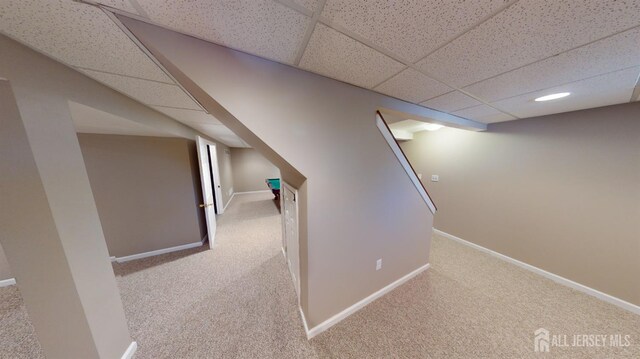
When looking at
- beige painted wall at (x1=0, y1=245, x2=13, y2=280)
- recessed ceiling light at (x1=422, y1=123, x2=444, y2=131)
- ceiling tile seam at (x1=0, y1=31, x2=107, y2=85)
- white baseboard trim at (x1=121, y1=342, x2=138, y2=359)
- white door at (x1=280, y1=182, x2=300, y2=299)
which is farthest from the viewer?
recessed ceiling light at (x1=422, y1=123, x2=444, y2=131)

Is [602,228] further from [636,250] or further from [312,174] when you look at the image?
[312,174]

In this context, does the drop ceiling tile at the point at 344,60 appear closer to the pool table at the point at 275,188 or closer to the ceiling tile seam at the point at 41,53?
the ceiling tile seam at the point at 41,53

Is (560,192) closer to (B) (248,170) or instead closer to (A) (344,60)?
(A) (344,60)

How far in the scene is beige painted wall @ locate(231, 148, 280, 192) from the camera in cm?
639

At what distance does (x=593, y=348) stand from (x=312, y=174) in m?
2.64

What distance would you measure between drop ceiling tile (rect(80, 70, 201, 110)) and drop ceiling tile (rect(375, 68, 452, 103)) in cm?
159

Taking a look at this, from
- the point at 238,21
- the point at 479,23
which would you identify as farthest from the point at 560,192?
the point at 238,21

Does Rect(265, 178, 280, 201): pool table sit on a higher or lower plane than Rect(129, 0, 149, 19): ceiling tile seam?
lower

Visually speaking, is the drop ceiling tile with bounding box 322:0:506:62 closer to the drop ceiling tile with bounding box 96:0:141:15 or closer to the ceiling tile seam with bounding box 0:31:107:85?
the drop ceiling tile with bounding box 96:0:141:15

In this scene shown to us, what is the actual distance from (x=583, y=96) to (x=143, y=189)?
195 inches

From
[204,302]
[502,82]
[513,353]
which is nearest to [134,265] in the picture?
[204,302]
